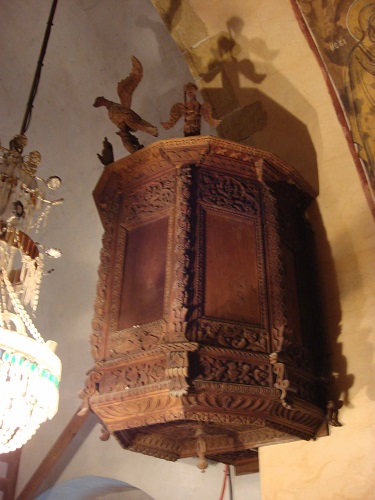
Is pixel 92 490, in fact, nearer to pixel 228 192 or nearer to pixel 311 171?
pixel 228 192

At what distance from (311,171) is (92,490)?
3.98 m

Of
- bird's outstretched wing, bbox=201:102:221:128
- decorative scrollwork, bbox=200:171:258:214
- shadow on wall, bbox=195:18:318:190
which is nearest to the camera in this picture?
decorative scrollwork, bbox=200:171:258:214


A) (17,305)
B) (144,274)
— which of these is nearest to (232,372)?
(144,274)

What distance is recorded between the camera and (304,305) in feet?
11.8

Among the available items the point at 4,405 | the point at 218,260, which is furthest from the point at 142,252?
the point at 4,405

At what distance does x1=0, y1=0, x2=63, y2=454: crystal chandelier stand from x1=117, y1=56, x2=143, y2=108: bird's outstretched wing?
2.65 ft

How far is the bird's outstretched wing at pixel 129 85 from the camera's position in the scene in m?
4.20

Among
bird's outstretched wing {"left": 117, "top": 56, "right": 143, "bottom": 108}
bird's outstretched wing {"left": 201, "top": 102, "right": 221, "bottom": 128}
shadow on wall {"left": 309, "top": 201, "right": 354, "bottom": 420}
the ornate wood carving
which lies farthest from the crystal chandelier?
shadow on wall {"left": 309, "top": 201, "right": 354, "bottom": 420}

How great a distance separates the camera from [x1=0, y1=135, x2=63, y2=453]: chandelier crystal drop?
9.59 ft

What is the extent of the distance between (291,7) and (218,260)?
2.17 m

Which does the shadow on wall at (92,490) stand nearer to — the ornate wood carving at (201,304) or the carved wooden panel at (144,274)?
the ornate wood carving at (201,304)

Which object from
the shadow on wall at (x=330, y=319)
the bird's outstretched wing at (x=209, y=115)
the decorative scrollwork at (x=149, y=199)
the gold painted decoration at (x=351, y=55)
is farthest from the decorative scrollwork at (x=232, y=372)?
the bird's outstretched wing at (x=209, y=115)

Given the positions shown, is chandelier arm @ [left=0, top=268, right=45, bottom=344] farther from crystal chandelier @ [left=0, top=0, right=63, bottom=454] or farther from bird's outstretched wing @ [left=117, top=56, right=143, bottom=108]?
bird's outstretched wing @ [left=117, top=56, right=143, bottom=108]

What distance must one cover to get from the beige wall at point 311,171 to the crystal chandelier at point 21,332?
4.77 ft
